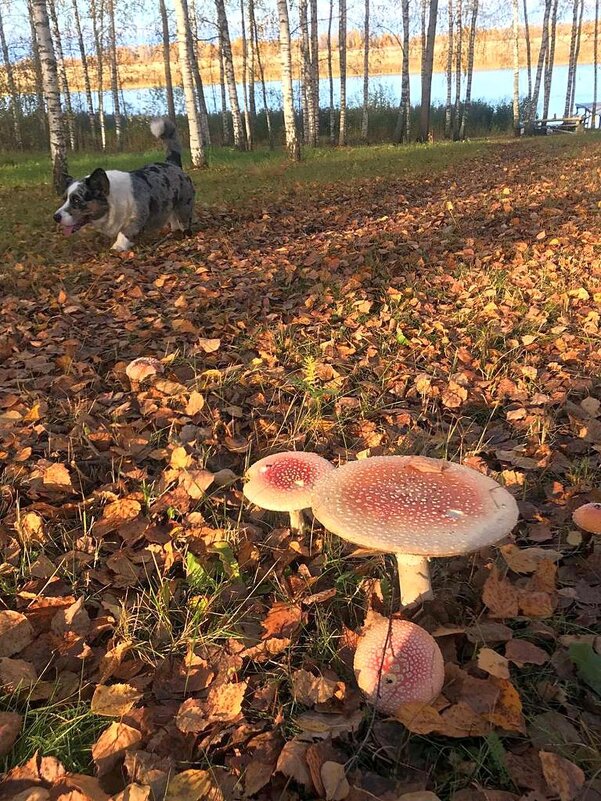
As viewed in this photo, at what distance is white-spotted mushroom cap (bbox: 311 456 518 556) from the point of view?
1643 mm

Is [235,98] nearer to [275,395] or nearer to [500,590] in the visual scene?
[275,395]

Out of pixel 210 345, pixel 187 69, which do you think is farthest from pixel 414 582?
pixel 187 69

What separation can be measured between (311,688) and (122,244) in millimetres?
6292

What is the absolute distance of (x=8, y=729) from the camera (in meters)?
1.59

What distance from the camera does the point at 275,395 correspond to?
3.54 meters

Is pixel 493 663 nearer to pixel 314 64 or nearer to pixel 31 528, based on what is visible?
pixel 31 528

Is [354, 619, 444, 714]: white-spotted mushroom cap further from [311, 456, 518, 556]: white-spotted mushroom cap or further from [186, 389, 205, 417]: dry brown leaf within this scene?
[186, 389, 205, 417]: dry brown leaf

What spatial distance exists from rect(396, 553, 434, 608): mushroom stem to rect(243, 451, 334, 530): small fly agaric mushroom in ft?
Result: 1.40

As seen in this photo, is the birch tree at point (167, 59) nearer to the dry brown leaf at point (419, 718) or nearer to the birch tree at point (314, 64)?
the birch tree at point (314, 64)

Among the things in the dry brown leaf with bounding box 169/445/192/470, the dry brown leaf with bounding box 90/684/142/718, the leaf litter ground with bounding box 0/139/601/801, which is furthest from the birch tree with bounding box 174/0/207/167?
the dry brown leaf with bounding box 90/684/142/718

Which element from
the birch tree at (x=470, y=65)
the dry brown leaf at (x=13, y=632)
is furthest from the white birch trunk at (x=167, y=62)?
the dry brown leaf at (x=13, y=632)

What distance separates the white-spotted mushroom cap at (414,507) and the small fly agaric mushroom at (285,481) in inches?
8.0

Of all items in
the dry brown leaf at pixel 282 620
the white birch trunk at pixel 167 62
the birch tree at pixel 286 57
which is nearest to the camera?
the dry brown leaf at pixel 282 620

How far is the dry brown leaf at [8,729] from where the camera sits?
1.57 metres
